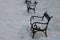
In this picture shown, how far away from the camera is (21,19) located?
18.7 ft

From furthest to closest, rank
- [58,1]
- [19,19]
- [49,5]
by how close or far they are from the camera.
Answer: [58,1] → [49,5] → [19,19]

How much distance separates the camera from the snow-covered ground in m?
4.70

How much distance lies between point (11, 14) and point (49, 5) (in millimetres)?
1989

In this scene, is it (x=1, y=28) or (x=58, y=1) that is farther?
(x=58, y=1)

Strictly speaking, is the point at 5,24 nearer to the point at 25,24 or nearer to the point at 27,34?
the point at 25,24

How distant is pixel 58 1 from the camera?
760cm

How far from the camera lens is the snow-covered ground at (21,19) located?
4.70 m

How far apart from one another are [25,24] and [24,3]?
2.24m

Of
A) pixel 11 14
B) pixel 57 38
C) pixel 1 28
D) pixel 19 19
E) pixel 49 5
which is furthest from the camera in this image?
pixel 49 5

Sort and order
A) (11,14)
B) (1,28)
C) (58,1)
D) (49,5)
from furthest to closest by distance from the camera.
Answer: (58,1) → (49,5) → (11,14) → (1,28)

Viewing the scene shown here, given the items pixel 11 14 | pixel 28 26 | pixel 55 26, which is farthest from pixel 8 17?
pixel 55 26

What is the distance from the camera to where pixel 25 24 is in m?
5.27

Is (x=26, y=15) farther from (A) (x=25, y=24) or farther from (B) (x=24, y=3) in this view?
(B) (x=24, y=3)

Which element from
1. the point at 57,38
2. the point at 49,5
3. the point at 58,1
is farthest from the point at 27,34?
the point at 58,1
